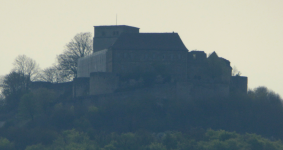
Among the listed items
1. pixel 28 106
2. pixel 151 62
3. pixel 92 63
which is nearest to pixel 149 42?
pixel 151 62

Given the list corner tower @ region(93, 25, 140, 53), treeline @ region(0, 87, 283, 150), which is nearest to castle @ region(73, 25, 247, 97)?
treeline @ region(0, 87, 283, 150)

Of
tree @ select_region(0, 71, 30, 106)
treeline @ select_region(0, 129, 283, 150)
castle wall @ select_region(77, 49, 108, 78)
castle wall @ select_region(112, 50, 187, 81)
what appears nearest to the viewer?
treeline @ select_region(0, 129, 283, 150)

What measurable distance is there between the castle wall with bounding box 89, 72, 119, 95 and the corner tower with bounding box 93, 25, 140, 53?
12.2m

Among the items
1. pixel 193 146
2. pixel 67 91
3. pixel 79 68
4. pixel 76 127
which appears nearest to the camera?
pixel 193 146

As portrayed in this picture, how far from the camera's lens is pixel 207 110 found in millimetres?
74125

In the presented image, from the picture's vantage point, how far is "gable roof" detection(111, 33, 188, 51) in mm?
78938

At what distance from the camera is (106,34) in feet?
289

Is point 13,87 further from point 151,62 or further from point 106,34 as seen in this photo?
point 151,62

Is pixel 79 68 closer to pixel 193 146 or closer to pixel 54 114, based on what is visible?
pixel 54 114

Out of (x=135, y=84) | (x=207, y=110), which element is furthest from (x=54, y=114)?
(x=207, y=110)

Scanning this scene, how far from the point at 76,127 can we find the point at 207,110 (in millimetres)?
11999

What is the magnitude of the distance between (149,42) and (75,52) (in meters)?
15.2

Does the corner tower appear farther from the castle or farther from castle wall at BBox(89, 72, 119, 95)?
castle wall at BBox(89, 72, 119, 95)

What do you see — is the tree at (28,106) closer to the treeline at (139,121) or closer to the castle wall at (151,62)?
the treeline at (139,121)
